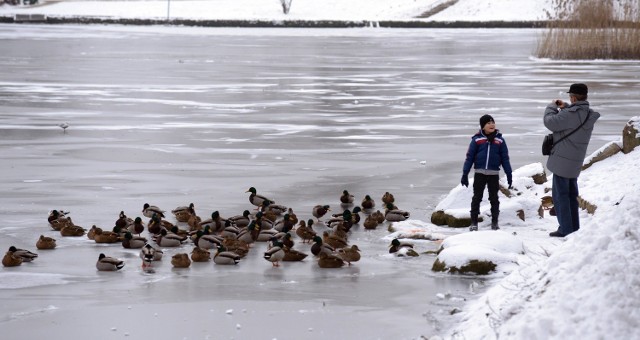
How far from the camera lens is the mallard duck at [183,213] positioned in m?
13.1

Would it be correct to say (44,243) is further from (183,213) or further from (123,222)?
(183,213)

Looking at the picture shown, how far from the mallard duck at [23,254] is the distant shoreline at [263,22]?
64584 mm

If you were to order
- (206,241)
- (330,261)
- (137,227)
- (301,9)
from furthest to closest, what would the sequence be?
(301,9), (137,227), (206,241), (330,261)

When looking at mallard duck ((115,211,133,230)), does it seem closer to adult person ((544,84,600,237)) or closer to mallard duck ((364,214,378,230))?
mallard duck ((364,214,378,230))

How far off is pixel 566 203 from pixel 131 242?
440cm

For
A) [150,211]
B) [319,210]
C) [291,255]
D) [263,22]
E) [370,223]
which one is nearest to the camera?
[291,255]

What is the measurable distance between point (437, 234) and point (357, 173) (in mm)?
4532

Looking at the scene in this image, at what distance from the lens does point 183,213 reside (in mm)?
13109

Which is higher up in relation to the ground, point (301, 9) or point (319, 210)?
point (301, 9)

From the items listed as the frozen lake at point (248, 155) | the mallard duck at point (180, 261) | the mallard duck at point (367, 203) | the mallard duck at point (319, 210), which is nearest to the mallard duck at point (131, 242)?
the frozen lake at point (248, 155)

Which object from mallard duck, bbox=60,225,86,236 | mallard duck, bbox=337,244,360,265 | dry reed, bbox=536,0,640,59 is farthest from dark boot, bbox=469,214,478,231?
dry reed, bbox=536,0,640,59

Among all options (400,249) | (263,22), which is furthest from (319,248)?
(263,22)

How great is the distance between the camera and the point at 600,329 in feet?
22.3

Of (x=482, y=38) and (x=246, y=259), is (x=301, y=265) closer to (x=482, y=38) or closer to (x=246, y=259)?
(x=246, y=259)
